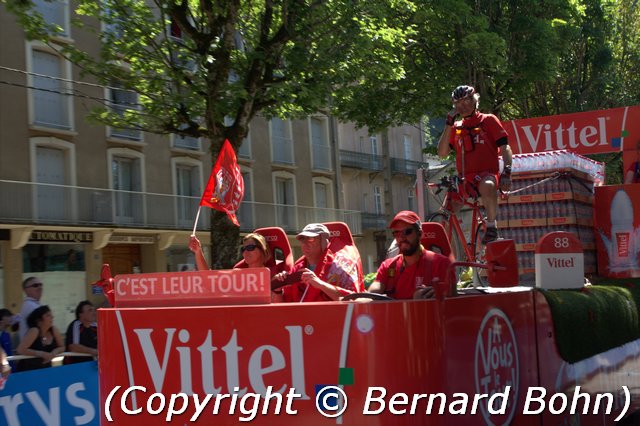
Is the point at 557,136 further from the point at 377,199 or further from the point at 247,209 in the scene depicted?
the point at 377,199

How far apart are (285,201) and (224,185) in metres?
29.6

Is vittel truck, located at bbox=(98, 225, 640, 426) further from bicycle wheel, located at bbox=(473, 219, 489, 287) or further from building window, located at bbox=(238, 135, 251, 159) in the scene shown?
building window, located at bbox=(238, 135, 251, 159)

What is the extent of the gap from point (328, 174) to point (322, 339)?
35.9m

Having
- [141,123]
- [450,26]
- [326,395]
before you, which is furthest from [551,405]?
[450,26]

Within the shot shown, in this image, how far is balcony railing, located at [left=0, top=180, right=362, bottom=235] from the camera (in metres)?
24.1

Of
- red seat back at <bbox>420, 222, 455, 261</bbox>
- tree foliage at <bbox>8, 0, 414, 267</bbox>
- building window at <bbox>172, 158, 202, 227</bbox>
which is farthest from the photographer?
building window at <bbox>172, 158, 202, 227</bbox>

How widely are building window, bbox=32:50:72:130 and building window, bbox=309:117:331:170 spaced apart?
1465cm

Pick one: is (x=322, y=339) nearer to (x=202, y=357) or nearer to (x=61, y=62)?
(x=202, y=357)

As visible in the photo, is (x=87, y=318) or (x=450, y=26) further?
(x=450, y=26)

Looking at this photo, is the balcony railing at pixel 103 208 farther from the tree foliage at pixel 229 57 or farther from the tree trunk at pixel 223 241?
the tree trunk at pixel 223 241

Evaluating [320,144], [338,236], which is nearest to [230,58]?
[338,236]

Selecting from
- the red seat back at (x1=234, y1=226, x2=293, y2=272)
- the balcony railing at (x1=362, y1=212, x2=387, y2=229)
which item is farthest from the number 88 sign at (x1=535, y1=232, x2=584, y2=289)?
the balcony railing at (x1=362, y1=212, x2=387, y2=229)

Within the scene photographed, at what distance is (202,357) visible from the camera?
395 centimetres

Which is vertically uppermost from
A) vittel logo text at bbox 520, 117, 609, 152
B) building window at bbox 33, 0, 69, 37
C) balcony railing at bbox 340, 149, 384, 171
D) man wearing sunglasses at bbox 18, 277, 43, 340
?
building window at bbox 33, 0, 69, 37
